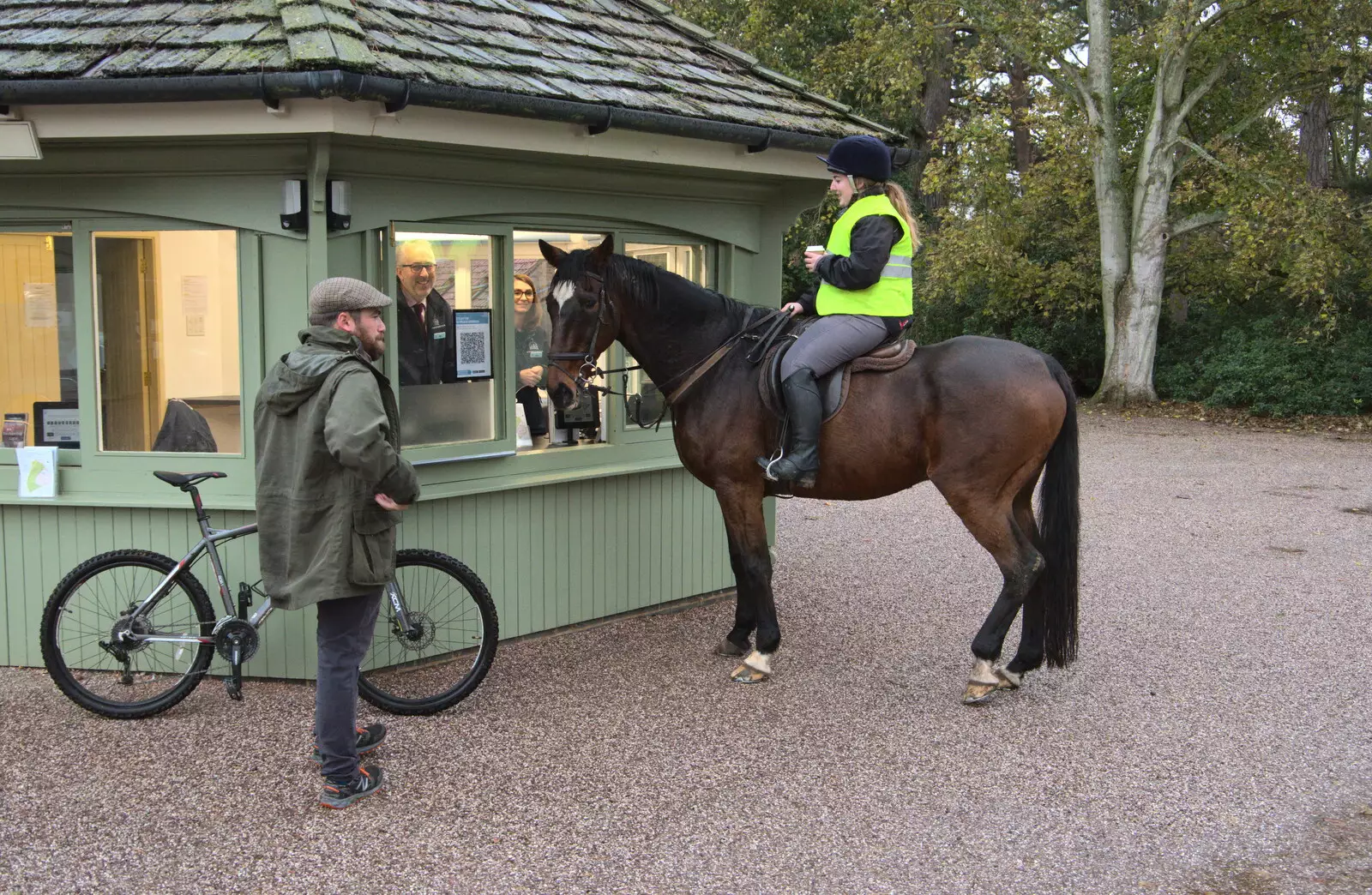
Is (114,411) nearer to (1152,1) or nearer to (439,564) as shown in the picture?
(439,564)

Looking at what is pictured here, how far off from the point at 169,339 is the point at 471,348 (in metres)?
1.48

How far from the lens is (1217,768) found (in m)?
5.17

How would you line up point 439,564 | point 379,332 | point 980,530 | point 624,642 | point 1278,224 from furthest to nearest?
point 1278,224 < point 624,642 < point 980,530 < point 439,564 < point 379,332

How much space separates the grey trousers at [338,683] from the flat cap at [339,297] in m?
1.06

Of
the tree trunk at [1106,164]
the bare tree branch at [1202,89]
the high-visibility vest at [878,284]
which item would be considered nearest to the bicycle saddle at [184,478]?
the high-visibility vest at [878,284]

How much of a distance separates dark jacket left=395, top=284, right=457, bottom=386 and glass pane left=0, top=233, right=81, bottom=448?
1629 millimetres

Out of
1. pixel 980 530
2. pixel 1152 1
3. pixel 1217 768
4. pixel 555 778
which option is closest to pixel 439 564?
pixel 555 778

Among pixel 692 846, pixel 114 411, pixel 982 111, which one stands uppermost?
pixel 982 111

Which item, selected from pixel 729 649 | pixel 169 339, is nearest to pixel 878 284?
pixel 729 649

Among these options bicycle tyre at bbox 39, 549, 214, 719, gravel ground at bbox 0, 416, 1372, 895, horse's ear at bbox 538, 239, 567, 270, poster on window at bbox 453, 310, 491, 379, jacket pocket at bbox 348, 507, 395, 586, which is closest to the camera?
gravel ground at bbox 0, 416, 1372, 895

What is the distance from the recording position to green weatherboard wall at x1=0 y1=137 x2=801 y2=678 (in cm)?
575

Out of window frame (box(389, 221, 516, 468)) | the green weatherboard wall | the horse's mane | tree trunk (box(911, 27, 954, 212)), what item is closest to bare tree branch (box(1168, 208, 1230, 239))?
tree trunk (box(911, 27, 954, 212))

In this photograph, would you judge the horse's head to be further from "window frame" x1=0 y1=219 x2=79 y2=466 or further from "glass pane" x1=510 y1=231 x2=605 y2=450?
"window frame" x1=0 y1=219 x2=79 y2=466

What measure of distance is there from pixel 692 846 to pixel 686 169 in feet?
13.2
